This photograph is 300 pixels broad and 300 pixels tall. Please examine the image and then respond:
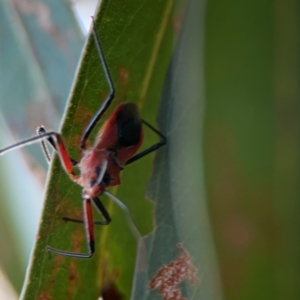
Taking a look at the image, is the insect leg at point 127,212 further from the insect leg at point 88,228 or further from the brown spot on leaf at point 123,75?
the brown spot on leaf at point 123,75

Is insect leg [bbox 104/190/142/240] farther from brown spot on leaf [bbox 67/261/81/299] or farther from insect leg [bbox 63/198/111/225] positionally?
brown spot on leaf [bbox 67/261/81/299]

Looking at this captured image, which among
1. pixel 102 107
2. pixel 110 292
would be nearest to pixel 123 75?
pixel 102 107

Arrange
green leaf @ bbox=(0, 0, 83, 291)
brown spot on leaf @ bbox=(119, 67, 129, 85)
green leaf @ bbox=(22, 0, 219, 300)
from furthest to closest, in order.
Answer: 1. green leaf @ bbox=(0, 0, 83, 291)
2. brown spot on leaf @ bbox=(119, 67, 129, 85)
3. green leaf @ bbox=(22, 0, 219, 300)

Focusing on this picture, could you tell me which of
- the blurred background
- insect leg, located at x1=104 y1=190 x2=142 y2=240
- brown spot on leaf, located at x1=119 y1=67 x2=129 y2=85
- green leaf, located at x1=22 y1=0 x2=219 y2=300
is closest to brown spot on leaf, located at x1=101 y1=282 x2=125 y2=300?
green leaf, located at x1=22 y1=0 x2=219 y2=300

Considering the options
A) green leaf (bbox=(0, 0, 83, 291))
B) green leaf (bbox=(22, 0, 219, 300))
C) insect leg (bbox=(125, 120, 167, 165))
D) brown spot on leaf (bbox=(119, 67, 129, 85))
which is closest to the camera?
green leaf (bbox=(22, 0, 219, 300))

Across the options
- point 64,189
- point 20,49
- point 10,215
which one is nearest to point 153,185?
point 64,189

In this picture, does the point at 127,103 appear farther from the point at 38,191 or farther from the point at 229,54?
the point at 38,191

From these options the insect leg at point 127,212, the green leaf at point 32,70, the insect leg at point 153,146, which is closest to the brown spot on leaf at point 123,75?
the insect leg at point 153,146
